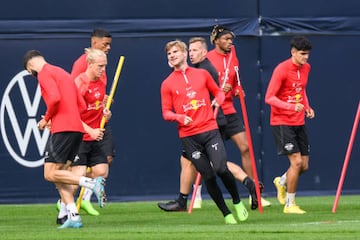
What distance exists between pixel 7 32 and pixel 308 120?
4.66 m

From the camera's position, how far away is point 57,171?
45.7 ft

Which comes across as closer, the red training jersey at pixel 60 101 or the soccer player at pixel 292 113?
the red training jersey at pixel 60 101

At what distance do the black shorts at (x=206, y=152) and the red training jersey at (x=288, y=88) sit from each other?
2.10 m

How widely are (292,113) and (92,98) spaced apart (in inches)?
102

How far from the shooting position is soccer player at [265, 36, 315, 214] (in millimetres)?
Answer: 16109

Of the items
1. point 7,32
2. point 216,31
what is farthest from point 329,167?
point 7,32

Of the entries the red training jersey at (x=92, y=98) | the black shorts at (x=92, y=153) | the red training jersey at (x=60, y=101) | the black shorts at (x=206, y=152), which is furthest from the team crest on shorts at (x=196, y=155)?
the black shorts at (x=92, y=153)

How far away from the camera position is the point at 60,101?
13.8 m

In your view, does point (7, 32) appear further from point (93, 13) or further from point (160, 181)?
point (160, 181)

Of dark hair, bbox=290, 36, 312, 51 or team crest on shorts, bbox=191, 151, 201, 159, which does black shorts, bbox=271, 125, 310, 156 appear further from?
team crest on shorts, bbox=191, 151, 201, 159

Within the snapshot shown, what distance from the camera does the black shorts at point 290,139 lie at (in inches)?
639

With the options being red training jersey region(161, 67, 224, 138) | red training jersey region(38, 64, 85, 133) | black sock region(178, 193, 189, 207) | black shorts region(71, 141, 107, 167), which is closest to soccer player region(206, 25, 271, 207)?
black sock region(178, 193, 189, 207)

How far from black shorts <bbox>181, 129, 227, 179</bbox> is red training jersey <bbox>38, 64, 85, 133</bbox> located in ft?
4.06

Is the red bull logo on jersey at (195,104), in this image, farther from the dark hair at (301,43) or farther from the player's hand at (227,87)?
the player's hand at (227,87)
